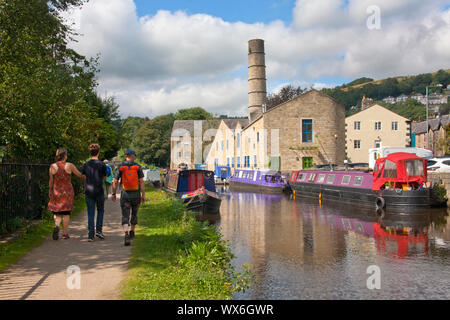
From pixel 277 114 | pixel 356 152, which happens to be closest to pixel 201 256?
pixel 277 114

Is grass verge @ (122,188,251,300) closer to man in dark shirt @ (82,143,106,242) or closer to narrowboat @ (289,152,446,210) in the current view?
man in dark shirt @ (82,143,106,242)

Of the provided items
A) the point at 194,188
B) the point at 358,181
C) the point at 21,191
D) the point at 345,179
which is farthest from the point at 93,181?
the point at 345,179

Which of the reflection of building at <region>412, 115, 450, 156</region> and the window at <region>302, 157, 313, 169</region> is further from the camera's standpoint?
the reflection of building at <region>412, 115, 450, 156</region>

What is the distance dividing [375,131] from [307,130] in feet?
39.0

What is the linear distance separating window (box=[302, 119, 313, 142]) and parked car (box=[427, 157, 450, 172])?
13494 mm

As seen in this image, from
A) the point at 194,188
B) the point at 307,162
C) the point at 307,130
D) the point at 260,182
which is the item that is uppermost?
the point at 307,130

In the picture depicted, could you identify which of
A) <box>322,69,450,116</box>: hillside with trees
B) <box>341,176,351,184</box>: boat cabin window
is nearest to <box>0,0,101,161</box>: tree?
<box>341,176,351,184</box>: boat cabin window

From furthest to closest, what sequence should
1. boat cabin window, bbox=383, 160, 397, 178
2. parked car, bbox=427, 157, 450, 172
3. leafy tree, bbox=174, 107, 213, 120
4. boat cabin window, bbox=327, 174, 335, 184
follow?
leafy tree, bbox=174, 107, 213, 120 → parked car, bbox=427, 157, 450, 172 → boat cabin window, bbox=327, 174, 335, 184 → boat cabin window, bbox=383, 160, 397, 178

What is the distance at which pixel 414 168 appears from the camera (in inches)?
682

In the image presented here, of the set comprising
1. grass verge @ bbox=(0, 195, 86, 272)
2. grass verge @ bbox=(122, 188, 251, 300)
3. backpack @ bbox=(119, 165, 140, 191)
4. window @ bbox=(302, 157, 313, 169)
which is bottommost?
grass verge @ bbox=(122, 188, 251, 300)

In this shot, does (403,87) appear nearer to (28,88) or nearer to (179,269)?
(28,88)

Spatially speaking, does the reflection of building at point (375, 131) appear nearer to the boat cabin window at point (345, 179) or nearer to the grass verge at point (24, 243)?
the boat cabin window at point (345, 179)

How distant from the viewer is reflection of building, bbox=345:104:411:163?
44688 millimetres

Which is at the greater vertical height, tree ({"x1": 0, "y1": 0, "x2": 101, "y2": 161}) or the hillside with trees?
the hillside with trees
